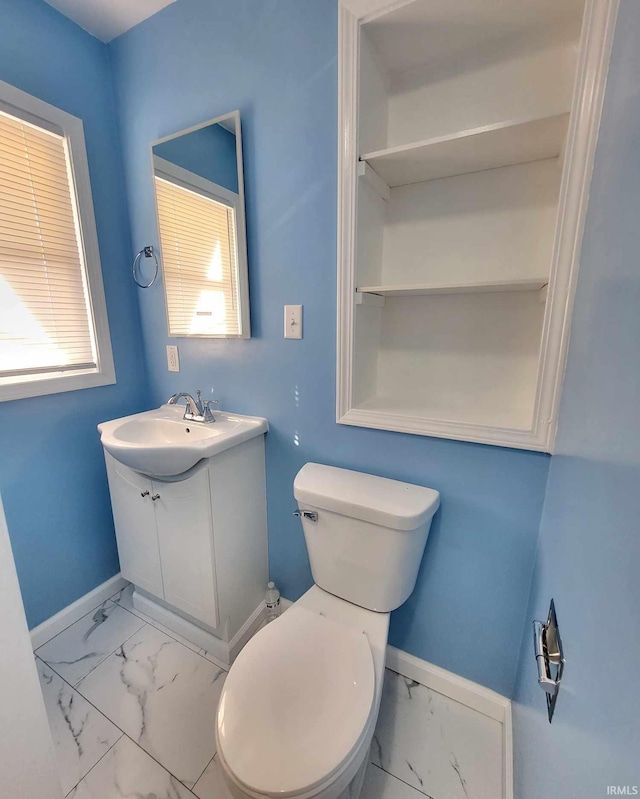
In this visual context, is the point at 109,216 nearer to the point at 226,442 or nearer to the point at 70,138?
the point at 70,138

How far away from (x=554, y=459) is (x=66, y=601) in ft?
6.63

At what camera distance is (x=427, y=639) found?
124cm

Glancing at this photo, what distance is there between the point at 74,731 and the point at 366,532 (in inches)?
46.6

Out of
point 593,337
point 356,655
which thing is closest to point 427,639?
point 356,655

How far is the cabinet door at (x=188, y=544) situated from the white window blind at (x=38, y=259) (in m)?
0.74

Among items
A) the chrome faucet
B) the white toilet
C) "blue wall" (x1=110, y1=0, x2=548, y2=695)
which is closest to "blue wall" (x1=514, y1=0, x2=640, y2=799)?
"blue wall" (x1=110, y1=0, x2=548, y2=695)

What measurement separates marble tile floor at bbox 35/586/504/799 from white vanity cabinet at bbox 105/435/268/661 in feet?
0.49

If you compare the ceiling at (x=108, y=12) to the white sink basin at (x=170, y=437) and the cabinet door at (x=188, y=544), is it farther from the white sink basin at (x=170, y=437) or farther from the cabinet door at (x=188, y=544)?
the cabinet door at (x=188, y=544)

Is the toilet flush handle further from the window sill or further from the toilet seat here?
the window sill

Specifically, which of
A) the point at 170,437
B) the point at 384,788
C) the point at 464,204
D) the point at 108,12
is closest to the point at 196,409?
the point at 170,437

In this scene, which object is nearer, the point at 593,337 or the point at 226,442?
the point at 593,337

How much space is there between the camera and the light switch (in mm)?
1229

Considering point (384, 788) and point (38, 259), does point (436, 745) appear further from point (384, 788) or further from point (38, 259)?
point (38, 259)

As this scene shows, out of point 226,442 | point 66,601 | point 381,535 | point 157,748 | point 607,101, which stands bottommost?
point 157,748
